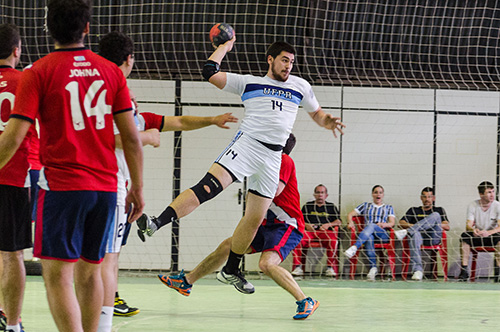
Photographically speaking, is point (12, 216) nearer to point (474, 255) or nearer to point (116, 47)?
point (116, 47)

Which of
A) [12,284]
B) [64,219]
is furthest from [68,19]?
[12,284]

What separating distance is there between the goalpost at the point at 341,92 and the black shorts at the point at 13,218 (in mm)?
6444

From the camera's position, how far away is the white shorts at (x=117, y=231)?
359cm

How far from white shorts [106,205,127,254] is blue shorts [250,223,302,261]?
1.92 meters

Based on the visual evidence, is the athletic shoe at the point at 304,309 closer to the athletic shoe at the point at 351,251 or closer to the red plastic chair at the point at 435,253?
the athletic shoe at the point at 351,251

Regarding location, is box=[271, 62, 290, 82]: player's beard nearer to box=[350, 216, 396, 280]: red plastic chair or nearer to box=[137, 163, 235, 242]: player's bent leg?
box=[137, 163, 235, 242]: player's bent leg

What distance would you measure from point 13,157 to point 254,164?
6.67 feet

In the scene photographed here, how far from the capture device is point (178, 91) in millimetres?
10391

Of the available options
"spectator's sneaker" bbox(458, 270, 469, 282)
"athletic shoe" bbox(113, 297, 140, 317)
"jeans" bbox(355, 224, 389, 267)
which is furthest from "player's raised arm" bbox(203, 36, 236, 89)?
"spectator's sneaker" bbox(458, 270, 469, 282)

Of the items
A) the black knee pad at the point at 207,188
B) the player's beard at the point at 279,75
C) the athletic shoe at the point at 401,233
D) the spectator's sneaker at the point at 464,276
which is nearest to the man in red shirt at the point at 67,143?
the black knee pad at the point at 207,188

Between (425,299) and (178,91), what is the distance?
16.7ft

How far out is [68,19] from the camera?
9.21 feet

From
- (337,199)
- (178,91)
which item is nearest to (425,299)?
(337,199)

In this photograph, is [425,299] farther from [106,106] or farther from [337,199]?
[106,106]
